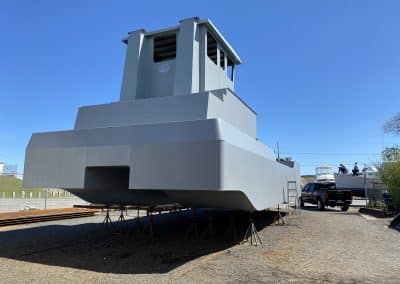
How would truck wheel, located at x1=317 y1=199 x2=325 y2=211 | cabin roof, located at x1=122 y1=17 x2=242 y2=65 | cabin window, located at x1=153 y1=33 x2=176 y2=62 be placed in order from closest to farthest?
cabin roof, located at x1=122 y1=17 x2=242 y2=65 < cabin window, located at x1=153 y1=33 x2=176 y2=62 < truck wheel, located at x1=317 y1=199 x2=325 y2=211

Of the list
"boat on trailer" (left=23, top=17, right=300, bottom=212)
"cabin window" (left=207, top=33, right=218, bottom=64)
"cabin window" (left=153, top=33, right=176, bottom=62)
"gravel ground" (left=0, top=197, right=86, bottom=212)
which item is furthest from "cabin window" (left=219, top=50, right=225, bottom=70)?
"gravel ground" (left=0, top=197, right=86, bottom=212)

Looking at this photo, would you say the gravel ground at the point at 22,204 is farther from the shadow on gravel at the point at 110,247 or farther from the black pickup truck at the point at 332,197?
the black pickup truck at the point at 332,197

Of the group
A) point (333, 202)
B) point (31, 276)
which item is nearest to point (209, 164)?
point (31, 276)

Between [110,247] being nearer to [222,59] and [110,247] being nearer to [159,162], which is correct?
[159,162]

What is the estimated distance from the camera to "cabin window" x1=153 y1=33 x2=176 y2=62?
41.9ft

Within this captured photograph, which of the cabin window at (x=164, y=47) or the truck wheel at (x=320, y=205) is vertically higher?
the cabin window at (x=164, y=47)

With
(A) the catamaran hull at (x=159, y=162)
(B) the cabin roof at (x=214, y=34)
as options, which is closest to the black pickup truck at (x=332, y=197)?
(B) the cabin roof at (x=214, y=34)

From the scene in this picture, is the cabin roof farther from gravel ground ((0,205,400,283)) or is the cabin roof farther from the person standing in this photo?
the person standing

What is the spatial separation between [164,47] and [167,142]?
20.3ft

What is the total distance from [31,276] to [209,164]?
162 inches

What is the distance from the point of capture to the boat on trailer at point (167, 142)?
796 centimetres

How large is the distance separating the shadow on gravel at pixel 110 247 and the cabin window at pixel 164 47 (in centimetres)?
664

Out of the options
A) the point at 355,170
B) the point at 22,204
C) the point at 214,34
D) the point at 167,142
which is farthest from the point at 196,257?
the point at 355,170

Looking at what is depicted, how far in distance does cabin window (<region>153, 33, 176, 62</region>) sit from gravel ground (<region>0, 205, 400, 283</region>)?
21.9 feet
